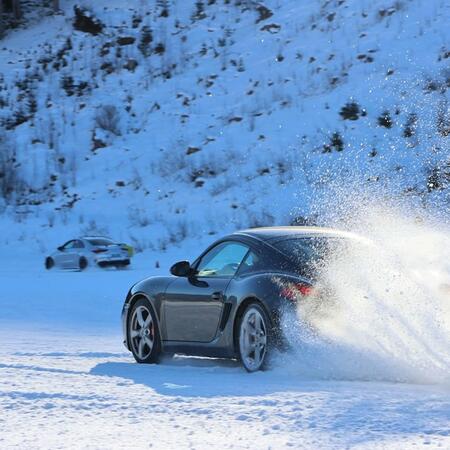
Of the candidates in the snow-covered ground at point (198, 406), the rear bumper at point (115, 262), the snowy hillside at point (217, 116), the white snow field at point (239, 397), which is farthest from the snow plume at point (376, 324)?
the rear bumper at point (115, 262)

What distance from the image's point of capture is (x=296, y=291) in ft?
28.4

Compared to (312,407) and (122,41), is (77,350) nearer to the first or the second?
(312,407)

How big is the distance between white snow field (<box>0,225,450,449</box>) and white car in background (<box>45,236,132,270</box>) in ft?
52.2

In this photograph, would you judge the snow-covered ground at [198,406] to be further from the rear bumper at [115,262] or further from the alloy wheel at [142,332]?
the rear bumper at [115,262]

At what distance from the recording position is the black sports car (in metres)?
8.78

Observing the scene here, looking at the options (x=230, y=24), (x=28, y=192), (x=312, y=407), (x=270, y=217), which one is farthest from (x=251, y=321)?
(x=230, y=24)

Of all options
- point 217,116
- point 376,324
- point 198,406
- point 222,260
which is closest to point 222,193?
point 217,116

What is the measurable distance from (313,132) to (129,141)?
309 inches

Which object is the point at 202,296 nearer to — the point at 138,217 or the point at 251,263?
the point at 251,263

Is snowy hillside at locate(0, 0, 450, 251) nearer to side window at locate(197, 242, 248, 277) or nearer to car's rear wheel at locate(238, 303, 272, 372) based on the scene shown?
side window at locate(197, 242, 248, 277)

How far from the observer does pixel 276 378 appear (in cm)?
832

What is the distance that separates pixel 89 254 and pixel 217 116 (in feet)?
32.4

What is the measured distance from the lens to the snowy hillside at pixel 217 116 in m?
30.5

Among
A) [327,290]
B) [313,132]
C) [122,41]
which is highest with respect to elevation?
[122,41]
